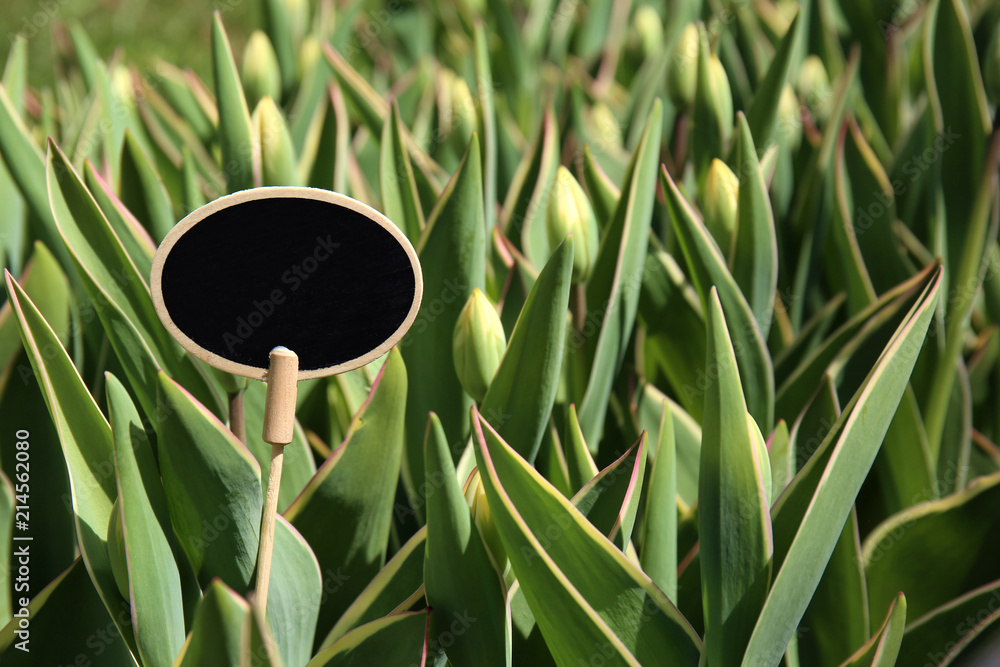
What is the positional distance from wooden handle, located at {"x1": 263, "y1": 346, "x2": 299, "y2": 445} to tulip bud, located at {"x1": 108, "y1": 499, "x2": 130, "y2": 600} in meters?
0.13

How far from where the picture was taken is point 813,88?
139cm

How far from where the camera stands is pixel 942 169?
111 centimetres

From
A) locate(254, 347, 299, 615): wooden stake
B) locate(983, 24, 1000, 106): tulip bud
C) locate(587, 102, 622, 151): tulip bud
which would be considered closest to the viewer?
locate(254, 347, 299, 615): wooden stake

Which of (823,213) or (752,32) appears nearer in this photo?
(823,213)

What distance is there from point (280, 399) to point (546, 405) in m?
0.23

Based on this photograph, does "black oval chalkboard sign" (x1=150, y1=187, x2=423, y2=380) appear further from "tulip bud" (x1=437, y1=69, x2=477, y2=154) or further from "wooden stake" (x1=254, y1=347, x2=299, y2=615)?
"tulip bud" (x1=437, y1=69, x2=477, y2=154)

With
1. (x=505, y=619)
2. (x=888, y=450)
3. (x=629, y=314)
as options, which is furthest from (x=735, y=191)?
(x=505, y=619)

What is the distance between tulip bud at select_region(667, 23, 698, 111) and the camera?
3.82ft

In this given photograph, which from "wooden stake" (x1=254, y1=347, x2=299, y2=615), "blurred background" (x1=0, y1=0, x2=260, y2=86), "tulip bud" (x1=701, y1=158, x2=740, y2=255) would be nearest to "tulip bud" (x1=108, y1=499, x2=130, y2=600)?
"wooden stake" (x1=254, y1=347, x2=299, y2=615)

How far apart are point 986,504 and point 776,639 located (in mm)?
320

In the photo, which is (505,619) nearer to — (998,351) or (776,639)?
(776,639)

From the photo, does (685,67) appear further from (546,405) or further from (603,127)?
(546,405)

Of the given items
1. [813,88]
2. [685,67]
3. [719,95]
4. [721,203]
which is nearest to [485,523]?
[721,203]

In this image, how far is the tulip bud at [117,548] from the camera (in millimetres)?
543
